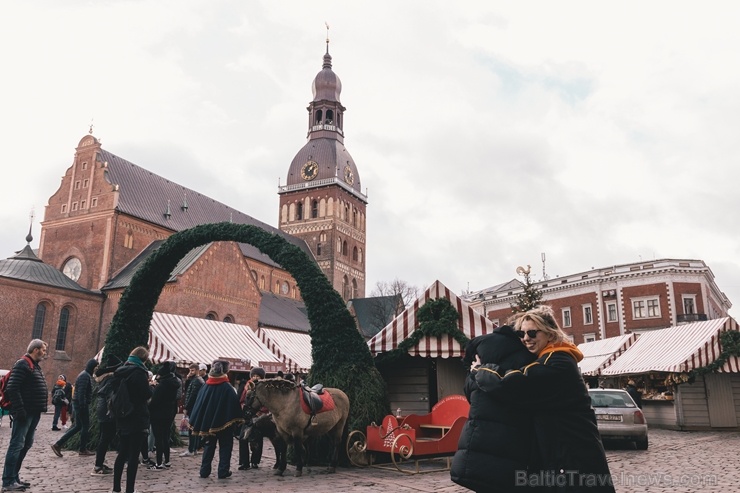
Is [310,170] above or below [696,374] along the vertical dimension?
above

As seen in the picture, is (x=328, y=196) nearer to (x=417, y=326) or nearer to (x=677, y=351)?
(x=677, y=351)

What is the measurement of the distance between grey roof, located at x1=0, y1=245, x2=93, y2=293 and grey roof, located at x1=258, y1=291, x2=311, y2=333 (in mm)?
12855

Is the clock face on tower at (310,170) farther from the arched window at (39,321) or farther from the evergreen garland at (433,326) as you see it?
the evergreen garland at (433,326)

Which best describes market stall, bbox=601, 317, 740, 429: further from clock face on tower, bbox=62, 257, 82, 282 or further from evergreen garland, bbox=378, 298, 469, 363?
clock face on tower, bbox=62, 257, 82, 282

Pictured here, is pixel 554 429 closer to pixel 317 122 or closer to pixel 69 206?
pixel 69 206

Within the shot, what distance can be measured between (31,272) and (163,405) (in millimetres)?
28974

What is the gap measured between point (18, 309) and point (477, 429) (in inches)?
1368

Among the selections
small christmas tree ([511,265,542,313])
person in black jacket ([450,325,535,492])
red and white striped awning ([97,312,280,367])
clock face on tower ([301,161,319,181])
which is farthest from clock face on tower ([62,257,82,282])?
person in black jacket ([450,325,535,492])

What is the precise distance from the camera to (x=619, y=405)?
13133 millimetres

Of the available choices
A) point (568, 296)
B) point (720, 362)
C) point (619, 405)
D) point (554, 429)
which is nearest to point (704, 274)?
point (568, 296)

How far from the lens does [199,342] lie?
20.5 meters

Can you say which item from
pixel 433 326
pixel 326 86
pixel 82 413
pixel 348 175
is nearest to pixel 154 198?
pixel 348 175

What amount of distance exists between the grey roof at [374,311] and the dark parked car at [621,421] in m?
46.7

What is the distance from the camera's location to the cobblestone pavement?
7597 mm
